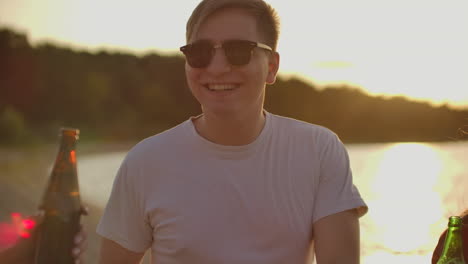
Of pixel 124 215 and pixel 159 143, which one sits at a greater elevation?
pixel 159 143

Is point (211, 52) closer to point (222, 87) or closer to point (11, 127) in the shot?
point (222, 87)

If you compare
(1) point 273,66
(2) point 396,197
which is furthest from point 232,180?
(2) point 396,197

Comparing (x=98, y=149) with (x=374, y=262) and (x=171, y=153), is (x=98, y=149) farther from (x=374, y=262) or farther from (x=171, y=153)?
(x=171, y=153)

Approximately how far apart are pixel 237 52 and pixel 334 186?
0.69 m

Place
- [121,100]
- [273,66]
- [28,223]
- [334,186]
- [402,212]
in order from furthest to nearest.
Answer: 1. [121,100]
2. [402,212]
3. [273,66]
4. [334,186]
5. [28,223]

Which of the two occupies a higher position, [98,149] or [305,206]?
[305,206]

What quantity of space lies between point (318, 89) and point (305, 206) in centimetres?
7044

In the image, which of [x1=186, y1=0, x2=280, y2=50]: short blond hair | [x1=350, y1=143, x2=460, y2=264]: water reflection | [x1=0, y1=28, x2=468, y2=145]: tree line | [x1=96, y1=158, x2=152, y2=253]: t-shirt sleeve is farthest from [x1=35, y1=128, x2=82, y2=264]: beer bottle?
[x1=0, y1=28, x2=468, y2=145]: tree line

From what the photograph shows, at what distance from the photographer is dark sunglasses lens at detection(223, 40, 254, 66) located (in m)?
2.86

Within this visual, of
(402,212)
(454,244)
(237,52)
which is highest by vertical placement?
(237,52)

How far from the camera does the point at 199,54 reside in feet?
9.41

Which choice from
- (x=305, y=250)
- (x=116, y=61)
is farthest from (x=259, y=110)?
(x=116, y=61)

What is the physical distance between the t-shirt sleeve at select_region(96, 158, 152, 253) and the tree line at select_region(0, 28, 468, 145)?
5901cm

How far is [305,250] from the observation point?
279 cm
